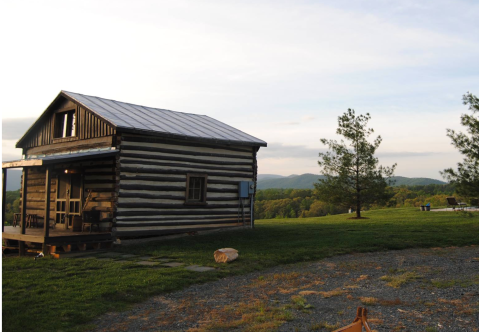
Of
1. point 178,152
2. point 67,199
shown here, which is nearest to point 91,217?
point 67,199

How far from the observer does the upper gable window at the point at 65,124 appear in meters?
17.2

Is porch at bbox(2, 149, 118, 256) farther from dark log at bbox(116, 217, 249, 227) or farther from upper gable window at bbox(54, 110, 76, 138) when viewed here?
upper gable window at bbox(54, 110, 76, 138)

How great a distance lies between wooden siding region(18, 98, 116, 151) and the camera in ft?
49.7

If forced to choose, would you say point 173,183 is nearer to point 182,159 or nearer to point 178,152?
point 182,159

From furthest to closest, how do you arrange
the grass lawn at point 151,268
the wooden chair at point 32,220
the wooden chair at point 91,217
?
1. the wooden chair at point 32,220
2. the wooden chair at point 91,217
3. the grass lawn at point 151,268

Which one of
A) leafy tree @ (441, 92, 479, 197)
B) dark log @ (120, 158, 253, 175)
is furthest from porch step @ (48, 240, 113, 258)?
leafy tree @ (441, 92, 479, 197)

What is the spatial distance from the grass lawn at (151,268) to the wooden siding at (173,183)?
0.88 metres

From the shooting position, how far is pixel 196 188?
54.9ft

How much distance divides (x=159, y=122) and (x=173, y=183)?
8.90ft

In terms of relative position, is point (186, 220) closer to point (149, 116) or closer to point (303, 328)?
point (149, 116)

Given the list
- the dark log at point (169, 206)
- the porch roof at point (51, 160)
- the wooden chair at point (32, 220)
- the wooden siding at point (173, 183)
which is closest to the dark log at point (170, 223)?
the wooden siding at point (173, 183)

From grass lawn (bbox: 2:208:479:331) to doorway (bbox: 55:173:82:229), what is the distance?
3434 mm

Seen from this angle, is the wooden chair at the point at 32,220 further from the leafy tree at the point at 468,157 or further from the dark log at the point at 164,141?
the leafy tree at the point at 468,157

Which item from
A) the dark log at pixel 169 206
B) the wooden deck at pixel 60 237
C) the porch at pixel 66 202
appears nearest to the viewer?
the wooden deck at pixel 60 237
